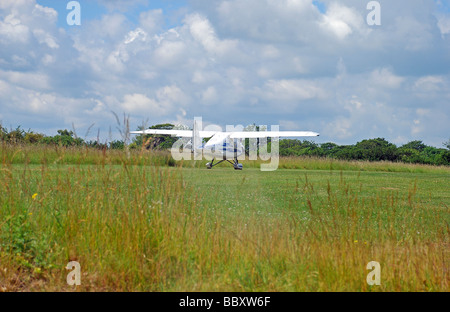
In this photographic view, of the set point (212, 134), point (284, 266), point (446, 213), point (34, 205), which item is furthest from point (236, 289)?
point (212, 134)

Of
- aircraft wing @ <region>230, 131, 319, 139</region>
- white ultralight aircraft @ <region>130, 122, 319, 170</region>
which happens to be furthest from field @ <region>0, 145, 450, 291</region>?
aircraft wing @ <region>230, 131, 319, 139</region>

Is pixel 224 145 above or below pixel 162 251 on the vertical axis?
above

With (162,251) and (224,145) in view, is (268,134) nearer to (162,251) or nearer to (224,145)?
(224,145)

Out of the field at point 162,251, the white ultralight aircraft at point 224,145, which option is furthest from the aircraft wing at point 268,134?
the field at point 162,251

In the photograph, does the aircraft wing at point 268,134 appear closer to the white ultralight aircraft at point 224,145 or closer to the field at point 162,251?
the white ultralight aircraft at point 224,145

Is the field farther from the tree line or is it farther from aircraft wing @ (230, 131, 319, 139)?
aircraft wing @ (230, 131, 319, 139)

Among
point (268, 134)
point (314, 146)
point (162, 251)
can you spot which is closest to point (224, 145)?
point (268, 134)

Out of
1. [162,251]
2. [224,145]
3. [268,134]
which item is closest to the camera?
[162,251]

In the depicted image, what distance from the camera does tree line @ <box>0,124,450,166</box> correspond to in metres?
5.25

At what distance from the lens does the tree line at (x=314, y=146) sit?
17.2ft

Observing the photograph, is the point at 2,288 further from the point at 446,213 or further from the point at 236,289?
the point at 446,213

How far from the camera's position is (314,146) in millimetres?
63344

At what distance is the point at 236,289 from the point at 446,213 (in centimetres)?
705
